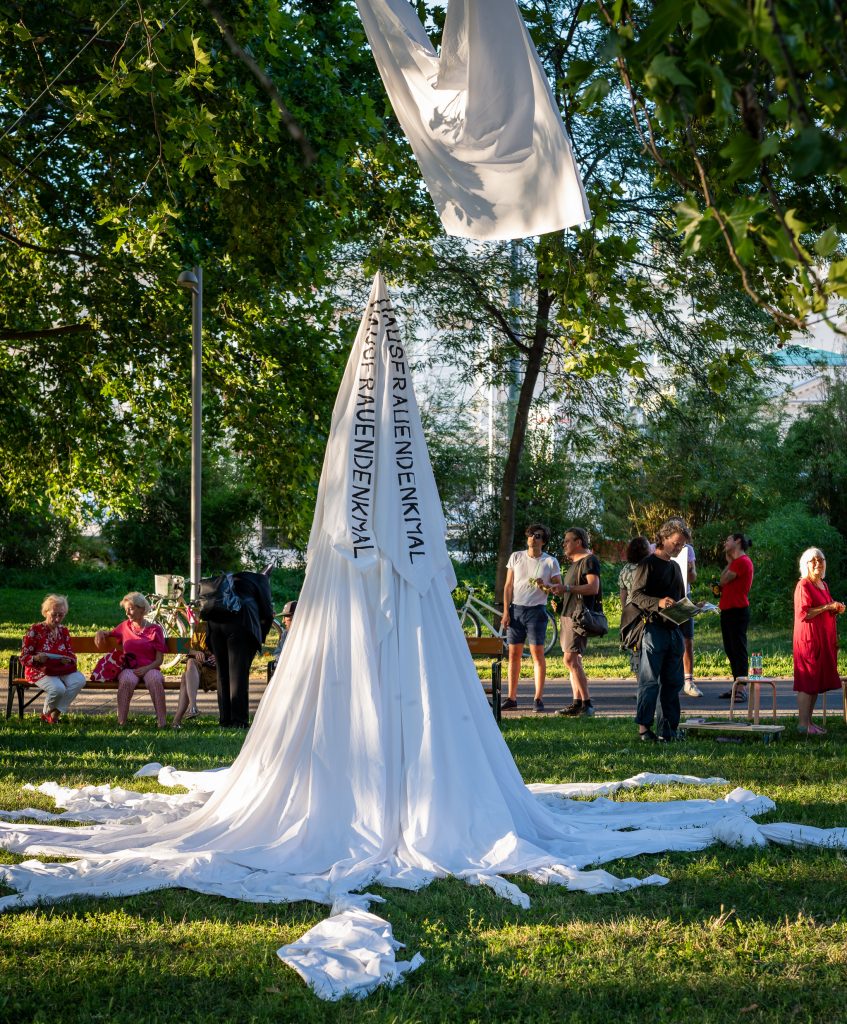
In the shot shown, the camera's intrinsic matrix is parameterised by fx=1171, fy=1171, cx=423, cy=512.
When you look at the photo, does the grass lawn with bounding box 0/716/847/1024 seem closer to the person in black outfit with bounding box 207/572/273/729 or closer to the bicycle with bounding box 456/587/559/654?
the person in black outfit with bounding box 207/572/273/729

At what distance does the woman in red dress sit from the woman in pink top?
642cm

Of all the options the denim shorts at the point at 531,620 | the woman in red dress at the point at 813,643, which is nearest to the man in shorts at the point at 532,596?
the denim shorts at the point at 531,620

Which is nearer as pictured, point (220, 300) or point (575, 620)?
point (575, 620)

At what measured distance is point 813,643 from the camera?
Answer: 11.4 metres

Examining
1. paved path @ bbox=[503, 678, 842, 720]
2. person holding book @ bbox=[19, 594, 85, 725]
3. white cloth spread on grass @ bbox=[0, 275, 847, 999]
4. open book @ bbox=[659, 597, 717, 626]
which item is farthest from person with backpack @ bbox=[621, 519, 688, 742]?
person holding book @ bbox=[19, 594, 85, 725]

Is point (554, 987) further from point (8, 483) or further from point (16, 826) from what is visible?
point (8, 483)

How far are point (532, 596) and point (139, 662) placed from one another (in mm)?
4411

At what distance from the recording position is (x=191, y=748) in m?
10.3

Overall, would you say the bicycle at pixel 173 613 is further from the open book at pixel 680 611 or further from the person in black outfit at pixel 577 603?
the open book at pixel 680 611

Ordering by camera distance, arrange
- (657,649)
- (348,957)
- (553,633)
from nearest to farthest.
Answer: (348,957), (657,649), (553,633)

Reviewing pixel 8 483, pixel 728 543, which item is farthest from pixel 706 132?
pixel 8 483

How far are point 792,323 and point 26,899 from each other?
4.45 meters

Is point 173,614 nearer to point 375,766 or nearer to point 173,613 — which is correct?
point 173,613

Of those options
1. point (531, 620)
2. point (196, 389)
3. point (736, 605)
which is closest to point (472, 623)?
point (531, 620)
